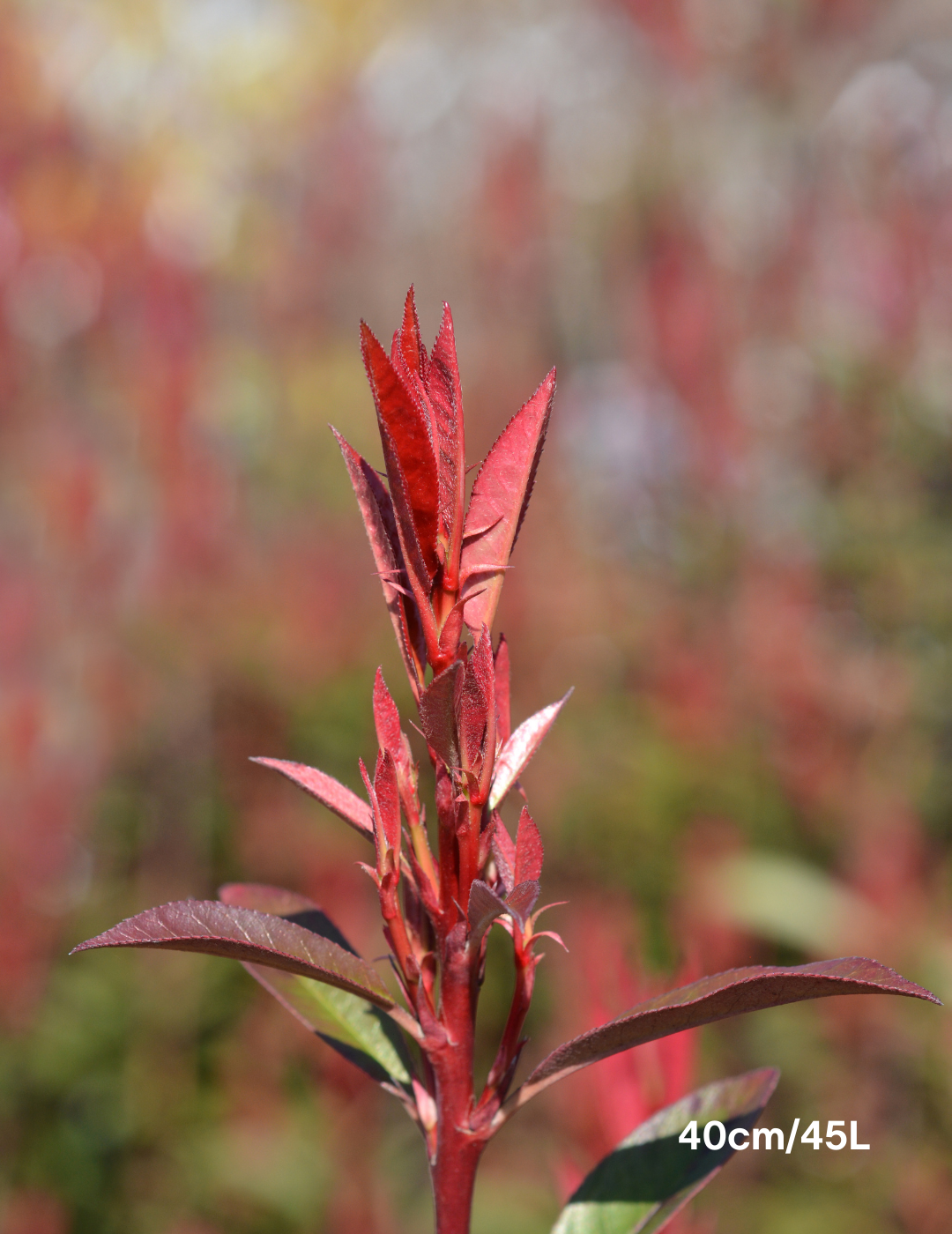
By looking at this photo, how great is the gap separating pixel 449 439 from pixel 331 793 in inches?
6.2

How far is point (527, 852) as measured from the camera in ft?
1.37

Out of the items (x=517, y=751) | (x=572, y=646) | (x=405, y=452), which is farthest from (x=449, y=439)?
(x=572, y=646)

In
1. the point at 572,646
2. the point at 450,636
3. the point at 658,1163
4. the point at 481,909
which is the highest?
the point at 572,646

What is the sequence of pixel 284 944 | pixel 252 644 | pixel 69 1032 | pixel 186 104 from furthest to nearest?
pixel 186 104, pixel 252 644, pixel 69 1032, pixel 284 944

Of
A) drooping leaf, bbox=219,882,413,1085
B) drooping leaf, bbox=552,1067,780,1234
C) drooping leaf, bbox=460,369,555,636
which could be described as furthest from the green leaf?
drooping leaf, bbox=460,369,555,636

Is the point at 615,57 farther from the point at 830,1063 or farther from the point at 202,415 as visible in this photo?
the point at 830,1063

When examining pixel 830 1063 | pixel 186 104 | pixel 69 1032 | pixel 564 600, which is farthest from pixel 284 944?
pixel 186 104

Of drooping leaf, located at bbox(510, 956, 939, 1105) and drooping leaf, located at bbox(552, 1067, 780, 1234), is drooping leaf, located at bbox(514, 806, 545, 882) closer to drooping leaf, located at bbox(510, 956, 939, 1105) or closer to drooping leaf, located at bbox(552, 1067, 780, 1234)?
drooping leaf, located at bbox(510, 956, 939, 1105)

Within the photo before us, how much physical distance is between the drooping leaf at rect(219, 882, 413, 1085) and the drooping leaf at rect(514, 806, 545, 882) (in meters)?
0.11

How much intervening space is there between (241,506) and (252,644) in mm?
742

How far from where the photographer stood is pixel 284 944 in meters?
0.40

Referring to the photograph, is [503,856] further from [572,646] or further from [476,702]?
[572,646]

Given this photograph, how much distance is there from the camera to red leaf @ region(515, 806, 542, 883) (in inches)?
16.3

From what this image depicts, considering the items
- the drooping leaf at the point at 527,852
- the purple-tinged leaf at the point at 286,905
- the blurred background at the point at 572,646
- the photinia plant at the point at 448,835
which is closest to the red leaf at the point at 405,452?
the photinia plant at the point at 448,835
